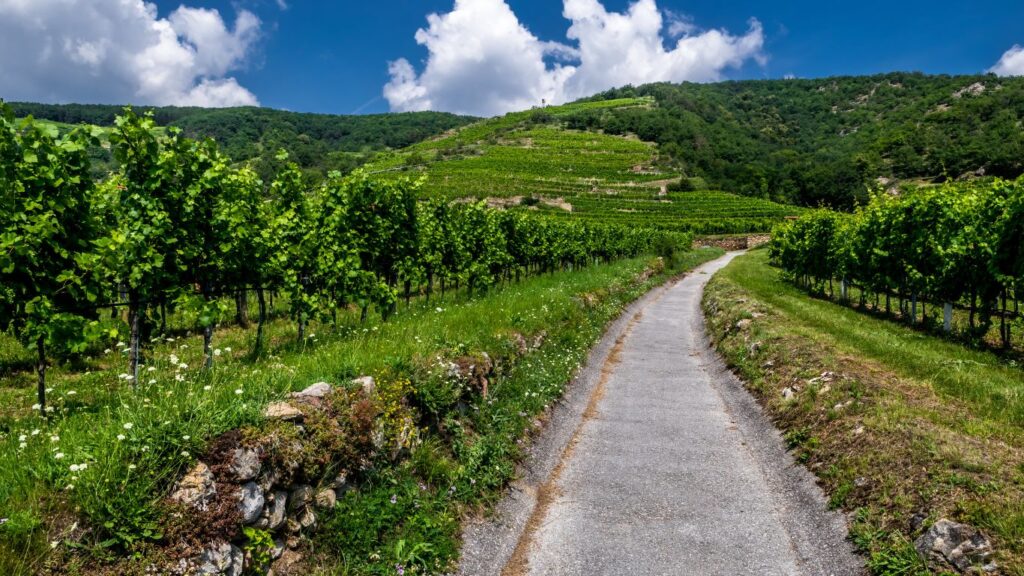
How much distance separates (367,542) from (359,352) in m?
3.63

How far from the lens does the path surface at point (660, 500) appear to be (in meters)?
6.71

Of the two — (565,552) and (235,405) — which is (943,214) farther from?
(235,405)

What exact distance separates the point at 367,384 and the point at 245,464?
241 cm

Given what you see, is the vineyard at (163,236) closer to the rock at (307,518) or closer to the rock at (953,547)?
the rock at (307,518)

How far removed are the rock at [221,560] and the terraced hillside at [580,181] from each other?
6961cm

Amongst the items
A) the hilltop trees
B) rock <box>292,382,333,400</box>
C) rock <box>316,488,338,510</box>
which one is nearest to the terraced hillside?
the hilltop trees

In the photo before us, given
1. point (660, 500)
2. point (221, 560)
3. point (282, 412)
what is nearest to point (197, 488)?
point (221, 560)

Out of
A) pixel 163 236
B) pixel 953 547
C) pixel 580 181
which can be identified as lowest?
pixel 953 547

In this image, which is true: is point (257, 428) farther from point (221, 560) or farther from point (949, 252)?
point (949, 252)

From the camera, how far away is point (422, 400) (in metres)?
8.24

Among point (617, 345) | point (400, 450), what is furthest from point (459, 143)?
point (400, 450)

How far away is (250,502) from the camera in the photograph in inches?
196

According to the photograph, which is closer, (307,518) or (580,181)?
(307,518)

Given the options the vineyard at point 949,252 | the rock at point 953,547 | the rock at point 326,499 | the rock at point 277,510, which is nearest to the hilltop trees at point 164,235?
the rock at point 277,510
